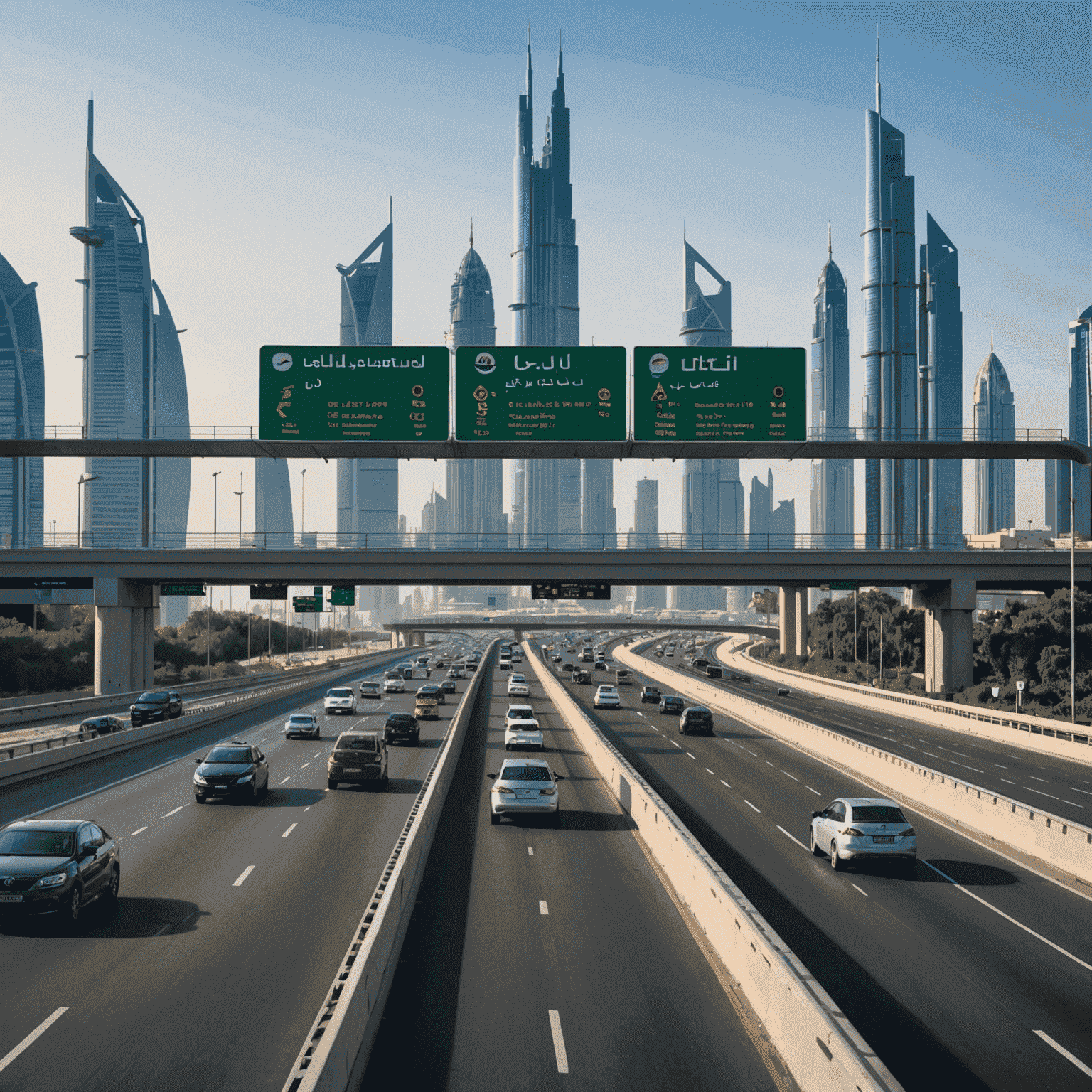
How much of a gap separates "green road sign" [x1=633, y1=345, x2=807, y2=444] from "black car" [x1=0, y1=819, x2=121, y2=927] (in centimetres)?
2231

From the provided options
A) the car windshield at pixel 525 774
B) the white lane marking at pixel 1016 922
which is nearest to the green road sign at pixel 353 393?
the car windshield at pixel 525 774

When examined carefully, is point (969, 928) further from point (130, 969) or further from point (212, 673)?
point (212, 673)

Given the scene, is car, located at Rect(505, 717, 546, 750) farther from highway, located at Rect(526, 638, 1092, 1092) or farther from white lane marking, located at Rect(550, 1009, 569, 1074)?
white lane marking, located at Rect(550, 1009, 569, 1074)

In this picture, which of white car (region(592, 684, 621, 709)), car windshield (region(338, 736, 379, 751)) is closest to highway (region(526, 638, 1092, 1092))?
car windshield (region(338, 736, 379, 751))

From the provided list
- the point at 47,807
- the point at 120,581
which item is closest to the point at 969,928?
the point at 47,807

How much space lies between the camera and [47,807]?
997 inches

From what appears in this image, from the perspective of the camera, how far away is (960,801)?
26.3 meters

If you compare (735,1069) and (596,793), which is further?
(596,793)

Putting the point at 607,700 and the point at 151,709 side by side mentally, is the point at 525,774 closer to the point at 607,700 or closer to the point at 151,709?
the point at 151,709

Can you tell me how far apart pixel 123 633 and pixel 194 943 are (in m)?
46.6

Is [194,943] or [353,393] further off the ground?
[353,393]

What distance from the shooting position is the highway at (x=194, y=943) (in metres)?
10.0

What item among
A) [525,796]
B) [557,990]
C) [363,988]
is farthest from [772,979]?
[525,796]

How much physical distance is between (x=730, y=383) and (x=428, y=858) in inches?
784
